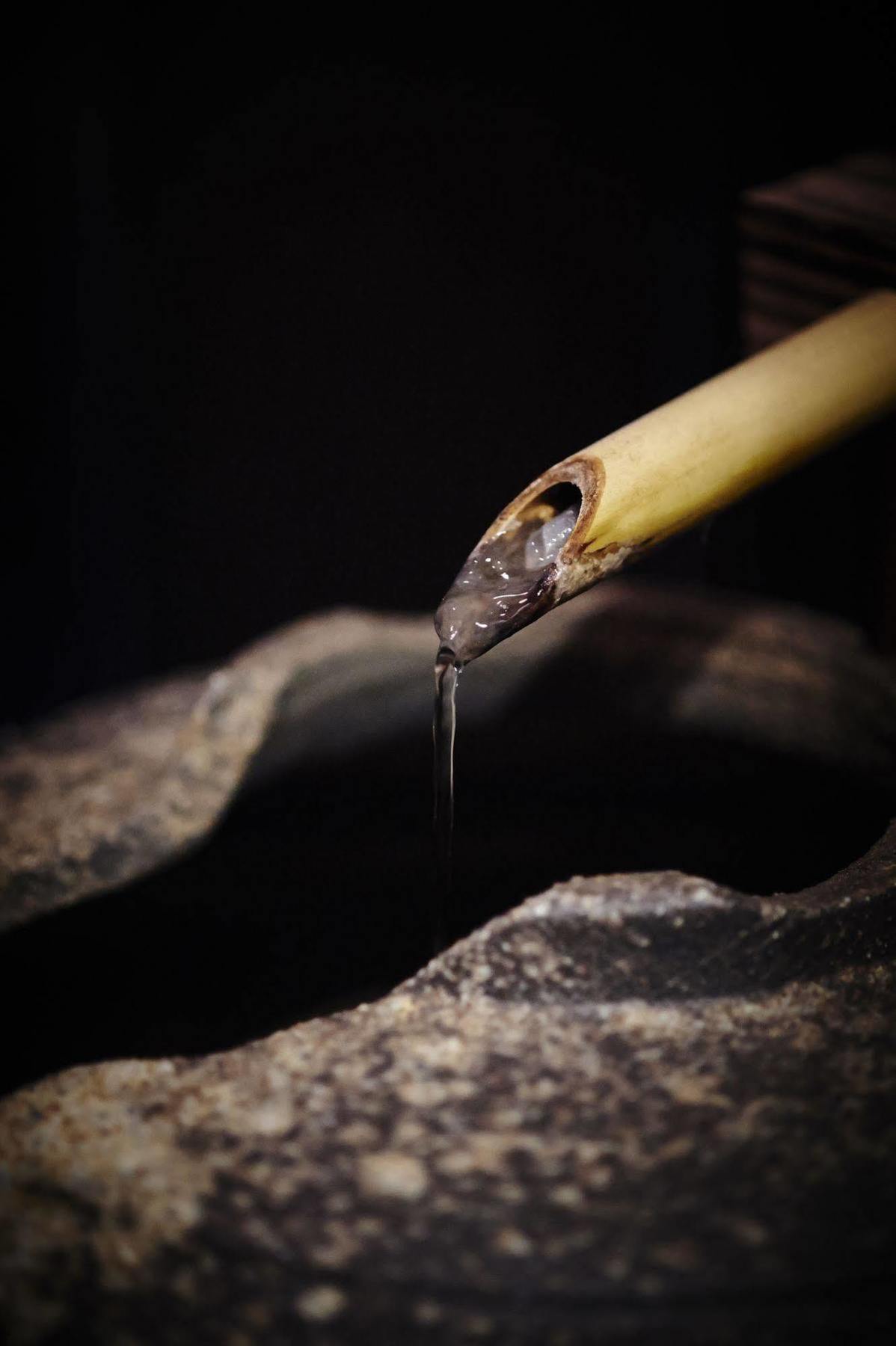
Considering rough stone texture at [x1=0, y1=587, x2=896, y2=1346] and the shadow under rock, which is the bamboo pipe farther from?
the shadow under rock

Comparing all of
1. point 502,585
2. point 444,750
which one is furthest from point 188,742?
point 502,585

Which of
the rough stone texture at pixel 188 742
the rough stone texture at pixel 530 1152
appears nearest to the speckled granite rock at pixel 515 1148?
the rough stone texture at pixel 530 1152

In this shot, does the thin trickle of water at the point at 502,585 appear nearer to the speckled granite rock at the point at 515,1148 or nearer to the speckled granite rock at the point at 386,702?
the speckled granite rock at the point at 515,1148

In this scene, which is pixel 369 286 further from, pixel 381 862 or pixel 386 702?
pixel 381 862

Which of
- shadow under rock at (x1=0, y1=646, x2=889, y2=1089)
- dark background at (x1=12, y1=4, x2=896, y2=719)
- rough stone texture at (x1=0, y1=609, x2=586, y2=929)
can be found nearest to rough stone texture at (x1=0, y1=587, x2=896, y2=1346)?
rough stone texture at (x1=0, y1=609, x2=586, y2=929)

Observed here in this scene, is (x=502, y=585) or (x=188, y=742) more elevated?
(x=502, y=585)

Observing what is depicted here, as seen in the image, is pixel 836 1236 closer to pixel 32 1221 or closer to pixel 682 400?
pixel 32 1221

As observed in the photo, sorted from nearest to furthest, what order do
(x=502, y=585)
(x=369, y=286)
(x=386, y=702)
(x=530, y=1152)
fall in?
1. (x=530, y=1152)
2. (x=502, y=585)
3. (x=386, y=702)
4. (x=369, y=286)
